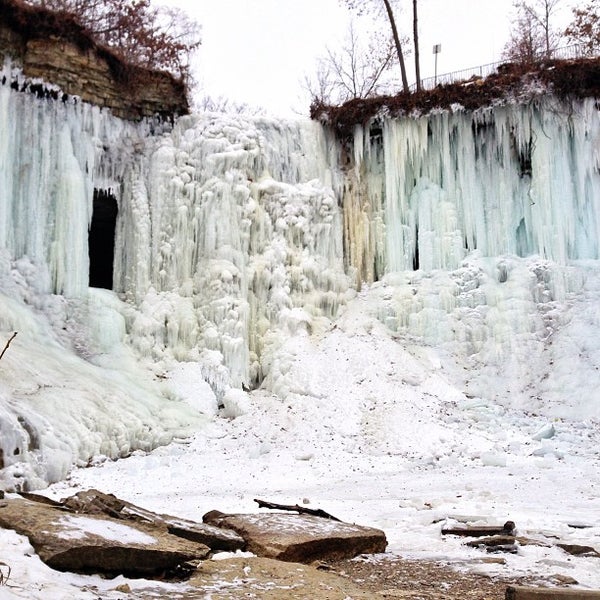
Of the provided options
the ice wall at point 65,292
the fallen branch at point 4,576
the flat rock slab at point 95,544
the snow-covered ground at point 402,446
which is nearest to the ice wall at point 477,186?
the snow-covered ground at point 402,446

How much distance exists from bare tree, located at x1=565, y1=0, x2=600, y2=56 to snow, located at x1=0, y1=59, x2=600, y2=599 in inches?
157

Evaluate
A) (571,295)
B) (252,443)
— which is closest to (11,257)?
(252,443)

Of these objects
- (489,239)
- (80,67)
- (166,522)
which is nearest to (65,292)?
(80,67)

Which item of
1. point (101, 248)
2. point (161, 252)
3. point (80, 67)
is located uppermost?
point (80, 67)

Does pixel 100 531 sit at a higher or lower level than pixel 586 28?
lower

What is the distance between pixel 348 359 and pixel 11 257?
23.4ft

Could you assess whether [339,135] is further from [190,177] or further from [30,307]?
[30,307]

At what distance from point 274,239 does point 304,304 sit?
5.61ft

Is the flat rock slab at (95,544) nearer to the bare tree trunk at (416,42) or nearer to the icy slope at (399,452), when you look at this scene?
the icy slope at (399,452)

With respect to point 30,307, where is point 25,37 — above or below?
above

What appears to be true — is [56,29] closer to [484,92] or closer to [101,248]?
[101,248]

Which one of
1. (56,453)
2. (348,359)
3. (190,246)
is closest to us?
(56,453)

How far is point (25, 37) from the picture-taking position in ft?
47.9

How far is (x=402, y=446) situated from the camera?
11336 millimetres
